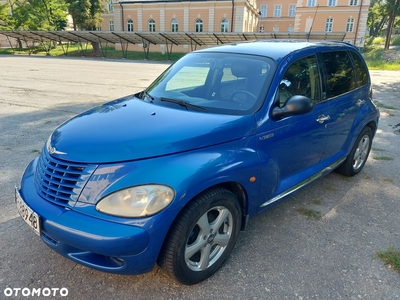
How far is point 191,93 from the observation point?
3225 mm

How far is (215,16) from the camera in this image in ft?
147

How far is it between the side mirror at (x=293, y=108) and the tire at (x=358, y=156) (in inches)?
74.7

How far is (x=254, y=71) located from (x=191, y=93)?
67cm

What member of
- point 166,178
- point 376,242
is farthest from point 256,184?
point 376,242

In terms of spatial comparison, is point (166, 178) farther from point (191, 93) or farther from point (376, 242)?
point (376, 242)

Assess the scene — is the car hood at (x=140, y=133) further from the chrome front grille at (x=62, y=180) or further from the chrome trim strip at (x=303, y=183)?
the chrome trim strip at (x=303, y=183)

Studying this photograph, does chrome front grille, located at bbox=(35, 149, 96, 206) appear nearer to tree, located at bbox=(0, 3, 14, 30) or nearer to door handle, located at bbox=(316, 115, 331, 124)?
door handle, located at bbox=(316, 115, 331, 124)

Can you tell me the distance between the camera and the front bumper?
1961 mm

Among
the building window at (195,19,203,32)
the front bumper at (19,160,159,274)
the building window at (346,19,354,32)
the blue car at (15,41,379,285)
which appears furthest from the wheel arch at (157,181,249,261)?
the building window at (346,19,354,32)

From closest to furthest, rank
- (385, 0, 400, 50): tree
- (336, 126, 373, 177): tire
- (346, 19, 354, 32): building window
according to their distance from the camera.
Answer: (336, 126, 373, 177): tire
(385, 0, 400, 50): tree
(346, 19, 354, 32): building window

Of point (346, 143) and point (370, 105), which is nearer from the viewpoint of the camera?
point (346, 143)

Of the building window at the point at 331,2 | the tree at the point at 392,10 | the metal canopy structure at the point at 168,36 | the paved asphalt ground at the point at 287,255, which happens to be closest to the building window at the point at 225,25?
the metal canopy structure at the point at 168,36

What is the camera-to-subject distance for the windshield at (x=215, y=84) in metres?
2.87

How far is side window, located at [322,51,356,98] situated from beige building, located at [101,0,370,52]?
4275 centimetres
